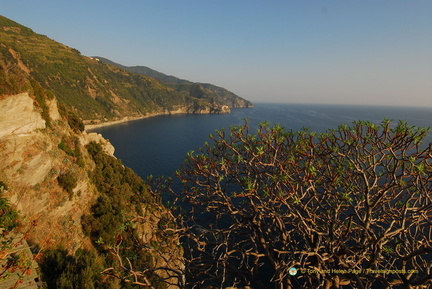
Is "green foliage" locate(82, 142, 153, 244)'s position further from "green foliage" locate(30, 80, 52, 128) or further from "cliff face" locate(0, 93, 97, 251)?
"green foliage" locate(30, 80, 52, 128)

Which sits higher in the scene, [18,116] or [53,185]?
[18,116]

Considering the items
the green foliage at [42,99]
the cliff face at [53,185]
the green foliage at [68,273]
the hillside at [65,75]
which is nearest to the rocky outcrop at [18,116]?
the cliff face at [53,185]

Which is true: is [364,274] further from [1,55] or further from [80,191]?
[1,55]

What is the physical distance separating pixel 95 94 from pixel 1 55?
5626 centimetres

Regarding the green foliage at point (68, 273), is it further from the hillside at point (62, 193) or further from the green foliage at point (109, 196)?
the green foliage at point (109, 196)

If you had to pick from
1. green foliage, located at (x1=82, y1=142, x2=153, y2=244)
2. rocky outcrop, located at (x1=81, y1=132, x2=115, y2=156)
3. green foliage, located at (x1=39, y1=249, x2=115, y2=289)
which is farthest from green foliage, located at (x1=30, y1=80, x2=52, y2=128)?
green foliage, located at (x1=39, y1=249, x2=115, y2=289)

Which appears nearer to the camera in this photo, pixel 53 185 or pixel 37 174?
pixel 37 174

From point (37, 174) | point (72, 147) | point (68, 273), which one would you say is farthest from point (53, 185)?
point (68, 273)

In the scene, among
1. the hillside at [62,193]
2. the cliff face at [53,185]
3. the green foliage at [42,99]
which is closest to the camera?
the hillside at [62,193]

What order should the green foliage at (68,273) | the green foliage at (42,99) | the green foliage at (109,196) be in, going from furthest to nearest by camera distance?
the green foliage at (42,99) → the green foliage at (109,196) → the green foliage at (68,273)

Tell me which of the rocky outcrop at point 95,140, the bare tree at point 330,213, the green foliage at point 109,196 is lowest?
the green foliage at point 109,196

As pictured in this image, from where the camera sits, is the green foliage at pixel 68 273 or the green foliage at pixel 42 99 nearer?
the green foliage at pixel 68 273

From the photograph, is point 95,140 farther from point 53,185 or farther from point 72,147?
point 53,185

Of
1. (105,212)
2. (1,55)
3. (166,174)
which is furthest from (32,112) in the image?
(1,55)
